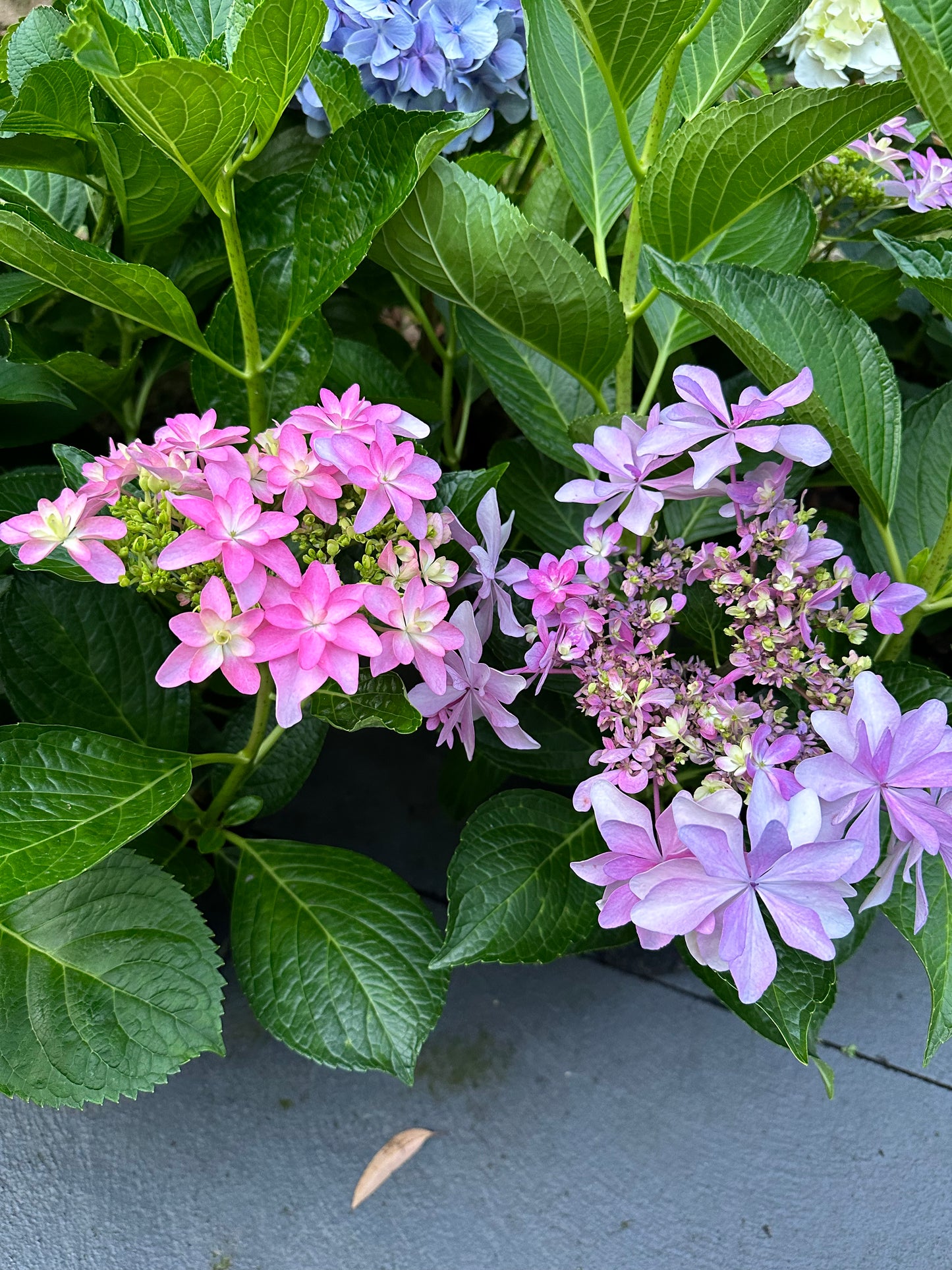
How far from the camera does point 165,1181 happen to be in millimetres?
878

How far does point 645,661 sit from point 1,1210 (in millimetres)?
761

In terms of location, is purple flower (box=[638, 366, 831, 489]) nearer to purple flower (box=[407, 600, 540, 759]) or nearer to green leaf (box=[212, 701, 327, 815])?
purple flower (box=[407, 600, 540, 759])

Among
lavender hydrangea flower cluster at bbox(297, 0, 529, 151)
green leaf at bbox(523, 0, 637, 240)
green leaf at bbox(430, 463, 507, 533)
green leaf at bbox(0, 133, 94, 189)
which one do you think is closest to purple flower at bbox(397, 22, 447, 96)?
lavender hydrangea flower cluster at bbox(297, 0, 529, 151)

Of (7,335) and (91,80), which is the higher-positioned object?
(91,80)

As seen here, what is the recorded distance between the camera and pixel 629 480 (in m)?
0.66

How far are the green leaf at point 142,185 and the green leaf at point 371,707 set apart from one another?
51cm

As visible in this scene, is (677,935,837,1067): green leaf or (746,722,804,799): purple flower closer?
(746,722,804,799): purple flower

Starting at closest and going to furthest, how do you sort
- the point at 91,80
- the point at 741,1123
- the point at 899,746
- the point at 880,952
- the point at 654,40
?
the point at 899,746, the point at 654,40, the point at 91,80, the point at 741,1123, the point at 880,952

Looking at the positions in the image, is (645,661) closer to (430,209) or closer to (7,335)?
(430,209)

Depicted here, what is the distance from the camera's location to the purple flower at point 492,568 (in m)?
0.70

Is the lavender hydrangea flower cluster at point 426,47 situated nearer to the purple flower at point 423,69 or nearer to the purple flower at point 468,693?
the purple flower at point 423,69

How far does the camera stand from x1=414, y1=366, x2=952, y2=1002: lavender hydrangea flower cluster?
541 millimetres

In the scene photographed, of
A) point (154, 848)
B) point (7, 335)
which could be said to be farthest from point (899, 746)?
point (7, 335)

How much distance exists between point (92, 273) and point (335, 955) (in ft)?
1.90
